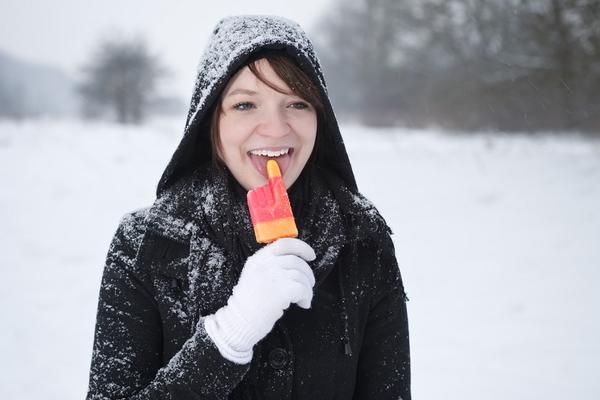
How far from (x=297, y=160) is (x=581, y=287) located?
16.3ft

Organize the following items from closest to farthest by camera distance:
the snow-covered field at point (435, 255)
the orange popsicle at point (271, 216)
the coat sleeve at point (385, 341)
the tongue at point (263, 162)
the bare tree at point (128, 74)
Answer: the orange popsicle at point (271, 216) → the tongue at point (263, 162) → the coat sleeve at point (385, 341) → the snow-covered field at point (435, 255) → the bare tree at point (128, 74)

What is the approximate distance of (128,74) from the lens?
22.5 m

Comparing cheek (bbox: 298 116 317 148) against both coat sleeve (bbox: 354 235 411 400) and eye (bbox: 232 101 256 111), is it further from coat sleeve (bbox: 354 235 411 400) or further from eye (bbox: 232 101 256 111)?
coat sleeve (bbox: 354 235 411 400)

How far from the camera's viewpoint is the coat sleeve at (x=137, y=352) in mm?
1292

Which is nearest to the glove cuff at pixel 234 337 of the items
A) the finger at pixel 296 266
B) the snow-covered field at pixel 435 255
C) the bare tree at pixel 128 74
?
the finger at pixel 296 266

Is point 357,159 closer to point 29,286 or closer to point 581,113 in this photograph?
point 581,113

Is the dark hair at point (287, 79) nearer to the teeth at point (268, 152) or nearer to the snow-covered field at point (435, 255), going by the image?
the teeth at point (268, 152)

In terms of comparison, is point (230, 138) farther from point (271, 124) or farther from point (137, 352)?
point (137, 352)

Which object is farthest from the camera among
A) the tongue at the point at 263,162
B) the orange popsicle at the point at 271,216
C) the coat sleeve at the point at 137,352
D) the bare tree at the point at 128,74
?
the bare tree at the point at 128,74

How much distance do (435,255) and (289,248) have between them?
5.33 meters

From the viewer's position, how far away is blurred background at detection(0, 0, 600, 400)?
13.4 ft

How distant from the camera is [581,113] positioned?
13.5 metres

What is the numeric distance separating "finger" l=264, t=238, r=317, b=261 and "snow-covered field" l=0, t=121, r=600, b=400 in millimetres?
2786

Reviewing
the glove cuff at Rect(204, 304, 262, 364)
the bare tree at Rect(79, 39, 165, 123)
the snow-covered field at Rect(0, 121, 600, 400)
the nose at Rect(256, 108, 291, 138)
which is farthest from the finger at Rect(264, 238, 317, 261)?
the bare tree at Rect(79, 39, 165, 123)
